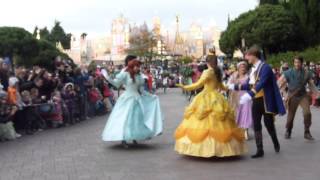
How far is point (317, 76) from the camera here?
26.4m

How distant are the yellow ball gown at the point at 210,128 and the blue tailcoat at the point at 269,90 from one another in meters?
0.59

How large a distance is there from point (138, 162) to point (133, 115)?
165 cm

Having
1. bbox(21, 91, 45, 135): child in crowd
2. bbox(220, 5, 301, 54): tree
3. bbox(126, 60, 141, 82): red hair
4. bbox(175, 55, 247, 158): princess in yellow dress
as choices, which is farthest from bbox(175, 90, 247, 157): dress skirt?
bbox(220, 5, 301, 54): tree

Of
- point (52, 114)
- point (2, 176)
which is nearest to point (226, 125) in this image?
point (2, 176)

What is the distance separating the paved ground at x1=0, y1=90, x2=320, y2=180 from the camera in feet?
28.6

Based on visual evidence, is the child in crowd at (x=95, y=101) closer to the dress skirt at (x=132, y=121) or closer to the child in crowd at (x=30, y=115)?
the child in crowd at (x=30, y=115)

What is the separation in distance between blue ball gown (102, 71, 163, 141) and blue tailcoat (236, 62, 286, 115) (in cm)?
219

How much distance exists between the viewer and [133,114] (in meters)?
11.4

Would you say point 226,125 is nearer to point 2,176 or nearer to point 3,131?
point 2,176

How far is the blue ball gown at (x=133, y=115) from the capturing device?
1127 cm

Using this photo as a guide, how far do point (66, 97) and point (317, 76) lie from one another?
13019mm

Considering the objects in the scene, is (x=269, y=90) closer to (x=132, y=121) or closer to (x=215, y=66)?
(x=215, y=66)

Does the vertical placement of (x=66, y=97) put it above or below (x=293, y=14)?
below

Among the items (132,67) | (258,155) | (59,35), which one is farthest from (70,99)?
(59,35)
